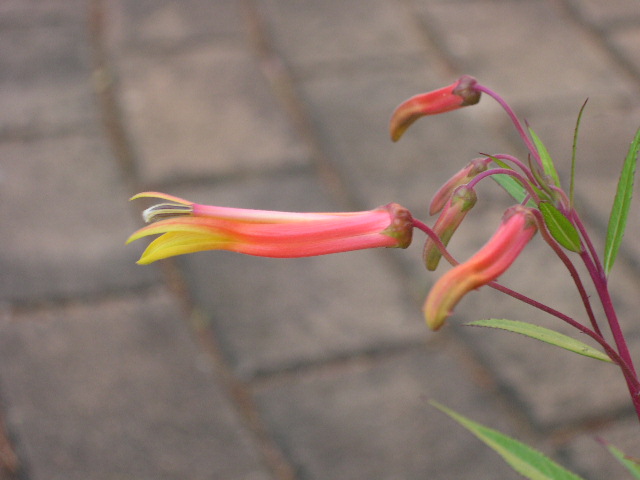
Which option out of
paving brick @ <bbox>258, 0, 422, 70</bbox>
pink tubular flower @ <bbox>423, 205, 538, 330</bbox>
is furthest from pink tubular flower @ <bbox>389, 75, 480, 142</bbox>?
paving brick @ <bbox>258, 0, 422, 70</bbox>

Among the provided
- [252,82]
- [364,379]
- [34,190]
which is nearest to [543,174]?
[364,379]

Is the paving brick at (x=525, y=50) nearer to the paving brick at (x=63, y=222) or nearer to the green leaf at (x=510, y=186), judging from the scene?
the paving brick at (x=63, y=222)

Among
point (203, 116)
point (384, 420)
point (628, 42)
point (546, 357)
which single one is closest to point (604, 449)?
point (546, 357)

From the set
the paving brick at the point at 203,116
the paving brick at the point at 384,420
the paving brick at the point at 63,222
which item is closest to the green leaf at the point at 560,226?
the paving brick at the point at 384,420

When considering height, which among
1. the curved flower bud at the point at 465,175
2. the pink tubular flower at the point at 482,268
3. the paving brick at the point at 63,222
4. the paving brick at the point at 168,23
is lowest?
the pink tubular flower at the point at 482,268

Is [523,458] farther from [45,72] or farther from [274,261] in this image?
[45,72]

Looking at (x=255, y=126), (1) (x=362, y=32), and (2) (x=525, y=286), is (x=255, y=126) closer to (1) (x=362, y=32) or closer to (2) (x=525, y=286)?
(1) (x=362, y=32)

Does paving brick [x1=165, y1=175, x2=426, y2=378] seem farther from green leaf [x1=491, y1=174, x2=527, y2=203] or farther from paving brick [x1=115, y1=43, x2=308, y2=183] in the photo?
green leaf [x1=491, y1=174, x2=527, y2=203]
